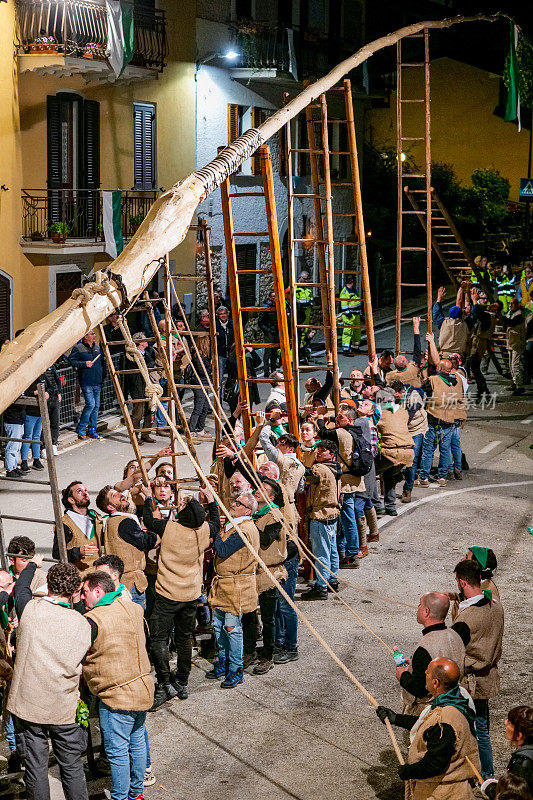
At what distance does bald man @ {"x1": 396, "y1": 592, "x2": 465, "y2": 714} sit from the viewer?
7125mm

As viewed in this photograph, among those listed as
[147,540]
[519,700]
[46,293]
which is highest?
[46,293]

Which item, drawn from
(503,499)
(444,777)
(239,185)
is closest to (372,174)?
(239,185)

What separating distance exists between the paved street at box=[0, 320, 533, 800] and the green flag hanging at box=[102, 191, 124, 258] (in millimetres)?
7859

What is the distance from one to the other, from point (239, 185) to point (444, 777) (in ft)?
79.7

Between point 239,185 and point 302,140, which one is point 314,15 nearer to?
point 302,140

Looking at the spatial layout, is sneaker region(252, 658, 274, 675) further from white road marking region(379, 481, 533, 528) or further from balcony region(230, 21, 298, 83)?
balcony region(230, 21, 298, 83)

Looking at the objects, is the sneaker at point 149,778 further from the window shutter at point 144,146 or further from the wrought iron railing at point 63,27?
the window shutter at point 144,146

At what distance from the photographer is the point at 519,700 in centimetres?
946

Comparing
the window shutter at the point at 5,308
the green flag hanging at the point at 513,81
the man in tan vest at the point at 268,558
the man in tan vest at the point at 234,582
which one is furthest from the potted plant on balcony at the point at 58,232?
the man in tan vest at the point at 234,582

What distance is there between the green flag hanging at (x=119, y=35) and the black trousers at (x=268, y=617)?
14606 mm

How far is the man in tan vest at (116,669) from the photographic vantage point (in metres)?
7.33

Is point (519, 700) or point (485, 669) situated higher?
point (485, 669)

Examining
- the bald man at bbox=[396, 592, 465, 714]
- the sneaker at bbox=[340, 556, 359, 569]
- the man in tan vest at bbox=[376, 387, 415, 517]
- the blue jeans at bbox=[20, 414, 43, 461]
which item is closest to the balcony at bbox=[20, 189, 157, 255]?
the blue jeans at bbox=[20, 414, 43, 461]

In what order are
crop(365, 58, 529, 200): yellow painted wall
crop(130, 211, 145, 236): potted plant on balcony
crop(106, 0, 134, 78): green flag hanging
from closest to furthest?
crop(106, 0, 134, 78): green flag hanging, crop(130, 211, 145, 236): potted plant on balcony, crop(365, 58, 529, 200): yellow painted wall
